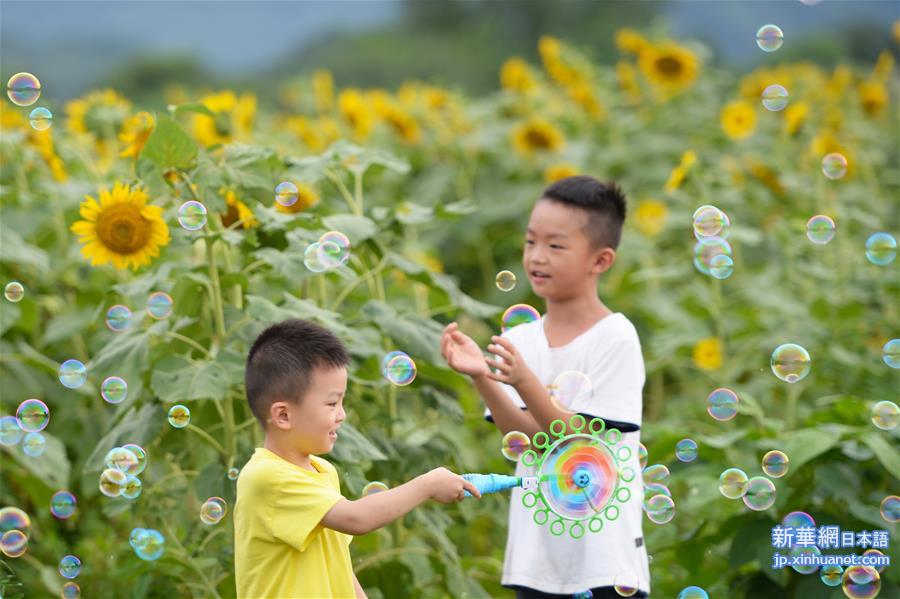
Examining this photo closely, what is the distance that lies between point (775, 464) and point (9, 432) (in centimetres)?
211

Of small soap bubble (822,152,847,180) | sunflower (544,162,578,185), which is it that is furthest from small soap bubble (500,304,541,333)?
sunflower (544,162,578,185)

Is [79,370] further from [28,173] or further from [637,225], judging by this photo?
[637,225]

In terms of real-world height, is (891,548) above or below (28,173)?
below

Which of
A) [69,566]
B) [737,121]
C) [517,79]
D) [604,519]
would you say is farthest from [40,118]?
[517,79]

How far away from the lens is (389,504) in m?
2.51

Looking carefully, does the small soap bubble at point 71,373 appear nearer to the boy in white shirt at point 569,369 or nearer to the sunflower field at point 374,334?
the sunflower field at point 374,334

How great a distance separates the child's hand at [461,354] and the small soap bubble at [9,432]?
1335 millimetres

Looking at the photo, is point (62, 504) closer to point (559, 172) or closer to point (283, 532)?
point (283, 532)

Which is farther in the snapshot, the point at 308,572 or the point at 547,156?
the point at 547,156

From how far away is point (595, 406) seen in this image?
Answer: 3.04 meters

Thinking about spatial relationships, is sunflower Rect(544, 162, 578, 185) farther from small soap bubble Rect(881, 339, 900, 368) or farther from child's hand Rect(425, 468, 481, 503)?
child's hand Rect(425, 468, 481, 503)

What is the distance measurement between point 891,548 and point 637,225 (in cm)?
302

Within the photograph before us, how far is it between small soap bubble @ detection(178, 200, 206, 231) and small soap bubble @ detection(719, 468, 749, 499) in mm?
1535

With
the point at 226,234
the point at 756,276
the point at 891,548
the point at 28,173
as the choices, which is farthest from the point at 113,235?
the point at 756,276
